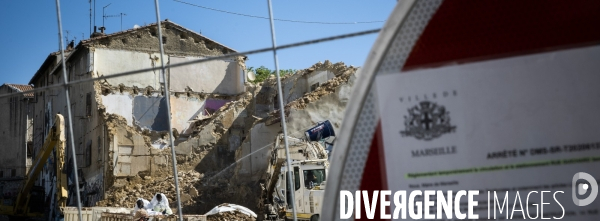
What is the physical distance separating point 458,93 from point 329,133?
52.7 feet

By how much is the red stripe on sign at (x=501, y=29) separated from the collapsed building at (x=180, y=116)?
57.0ft

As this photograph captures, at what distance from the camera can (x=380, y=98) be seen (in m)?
2.86

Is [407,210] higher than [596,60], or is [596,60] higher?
[596,60]

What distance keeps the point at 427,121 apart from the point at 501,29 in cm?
52

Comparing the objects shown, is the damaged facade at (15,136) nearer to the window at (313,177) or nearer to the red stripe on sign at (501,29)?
the window at (313,177)

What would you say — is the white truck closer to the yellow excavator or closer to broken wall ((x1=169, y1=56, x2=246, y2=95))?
the yellow excavator

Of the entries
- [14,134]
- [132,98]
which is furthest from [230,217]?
[14,134]

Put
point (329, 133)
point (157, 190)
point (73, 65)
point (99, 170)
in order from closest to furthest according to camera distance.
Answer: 1. point (329, 133)
2. point (157, 190)
3. point (99, 170)
4. point (73, 65)

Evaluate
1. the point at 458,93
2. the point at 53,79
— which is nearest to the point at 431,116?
the point at 458,93

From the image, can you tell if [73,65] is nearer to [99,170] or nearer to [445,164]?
[99,170]

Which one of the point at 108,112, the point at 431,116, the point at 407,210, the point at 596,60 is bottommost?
the point at 407,210

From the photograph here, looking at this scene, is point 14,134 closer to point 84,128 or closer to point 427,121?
point 84,128

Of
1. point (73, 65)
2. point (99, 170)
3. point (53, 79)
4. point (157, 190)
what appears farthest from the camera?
point (53, 79)

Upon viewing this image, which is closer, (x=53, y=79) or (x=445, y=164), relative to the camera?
(x=445, y=164)
